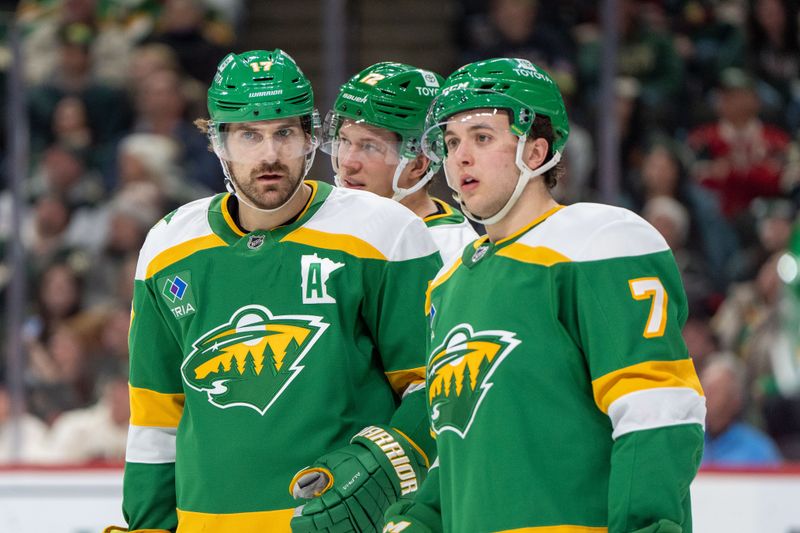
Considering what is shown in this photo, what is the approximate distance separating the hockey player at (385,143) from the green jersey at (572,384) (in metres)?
1.04

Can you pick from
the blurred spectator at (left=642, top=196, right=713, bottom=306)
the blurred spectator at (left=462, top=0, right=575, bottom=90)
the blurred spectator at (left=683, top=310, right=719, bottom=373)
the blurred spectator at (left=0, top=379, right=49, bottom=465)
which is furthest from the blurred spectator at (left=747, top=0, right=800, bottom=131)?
the blurred spectator at (left=0, top=379, right=49, bottom=465)

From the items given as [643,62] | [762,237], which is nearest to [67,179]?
[643,62]

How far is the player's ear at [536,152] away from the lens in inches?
83.3

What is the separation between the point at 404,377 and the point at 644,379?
0.67 meters

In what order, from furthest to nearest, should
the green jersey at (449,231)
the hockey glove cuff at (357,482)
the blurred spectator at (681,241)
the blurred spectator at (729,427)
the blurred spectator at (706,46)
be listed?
the blurred spectator at (706,46)
the blurred spectator at (681,241)
the blurred spectator at (729,427)
the green jersey at (449,231)
the hockey glove cuff at (357,482)

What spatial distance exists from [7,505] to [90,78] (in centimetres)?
190

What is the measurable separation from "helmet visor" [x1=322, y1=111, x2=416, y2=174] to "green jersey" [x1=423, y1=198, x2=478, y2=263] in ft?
0.50

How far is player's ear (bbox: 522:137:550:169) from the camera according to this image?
212 centimetres

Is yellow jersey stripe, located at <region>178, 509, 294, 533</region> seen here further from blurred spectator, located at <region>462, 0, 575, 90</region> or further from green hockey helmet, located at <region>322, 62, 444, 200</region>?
blurred spectator, located at <region>462, 0, 575, 90</region>

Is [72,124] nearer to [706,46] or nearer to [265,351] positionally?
[706,46]

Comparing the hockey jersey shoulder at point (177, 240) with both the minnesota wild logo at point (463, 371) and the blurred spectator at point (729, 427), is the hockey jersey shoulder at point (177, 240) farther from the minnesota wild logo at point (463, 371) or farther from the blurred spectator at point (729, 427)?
the blurred spectator at point (729, 427)

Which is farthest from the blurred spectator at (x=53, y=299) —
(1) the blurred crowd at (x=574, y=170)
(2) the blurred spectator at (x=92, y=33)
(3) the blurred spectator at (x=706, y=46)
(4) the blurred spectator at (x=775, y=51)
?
(4) the blurred spectator at (x=775, y=51)

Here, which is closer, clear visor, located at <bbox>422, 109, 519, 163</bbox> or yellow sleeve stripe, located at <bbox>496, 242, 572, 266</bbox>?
yellow sleeve stripe, located at <bbox>496, 242, 572, 266</bbox>

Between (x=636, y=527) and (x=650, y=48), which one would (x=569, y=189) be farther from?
(x=636, y=527)
